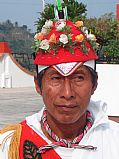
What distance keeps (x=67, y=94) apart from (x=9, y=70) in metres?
20.9

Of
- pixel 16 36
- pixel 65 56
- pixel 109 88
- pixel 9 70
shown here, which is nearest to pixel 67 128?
pixel 65 56

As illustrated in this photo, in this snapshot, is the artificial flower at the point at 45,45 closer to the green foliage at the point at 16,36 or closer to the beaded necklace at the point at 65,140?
the beaded necklace at the point at 65,140

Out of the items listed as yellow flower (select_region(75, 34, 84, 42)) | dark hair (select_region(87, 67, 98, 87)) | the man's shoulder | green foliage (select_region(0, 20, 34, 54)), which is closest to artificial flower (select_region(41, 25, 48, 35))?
yellow flower (select_region(75, 34, 84, 42))

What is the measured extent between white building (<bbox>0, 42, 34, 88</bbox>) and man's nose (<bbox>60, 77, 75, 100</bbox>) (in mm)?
20464

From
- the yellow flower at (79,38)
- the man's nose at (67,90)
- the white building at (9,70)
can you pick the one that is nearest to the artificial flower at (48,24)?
the yellow flower at (79,38)

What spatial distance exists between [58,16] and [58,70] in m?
0.25

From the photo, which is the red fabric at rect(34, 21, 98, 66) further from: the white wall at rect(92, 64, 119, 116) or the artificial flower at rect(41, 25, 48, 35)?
the white wall at rect(92, 64, 119, 116)

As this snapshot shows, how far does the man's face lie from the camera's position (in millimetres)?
1808

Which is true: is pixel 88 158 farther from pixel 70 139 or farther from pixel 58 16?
pixel 58 16

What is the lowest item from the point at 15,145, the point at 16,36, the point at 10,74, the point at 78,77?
the point at 10,74

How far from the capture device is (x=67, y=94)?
179 centimetres

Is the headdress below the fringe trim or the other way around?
the other way around

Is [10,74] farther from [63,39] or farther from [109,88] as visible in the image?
[63,39]

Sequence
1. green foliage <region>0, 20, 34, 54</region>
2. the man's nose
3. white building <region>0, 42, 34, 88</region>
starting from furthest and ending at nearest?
green foliage <region>0, 20, 34, 54</region> < white building <region>0, 42, 34, 88</region> < the man's nose
